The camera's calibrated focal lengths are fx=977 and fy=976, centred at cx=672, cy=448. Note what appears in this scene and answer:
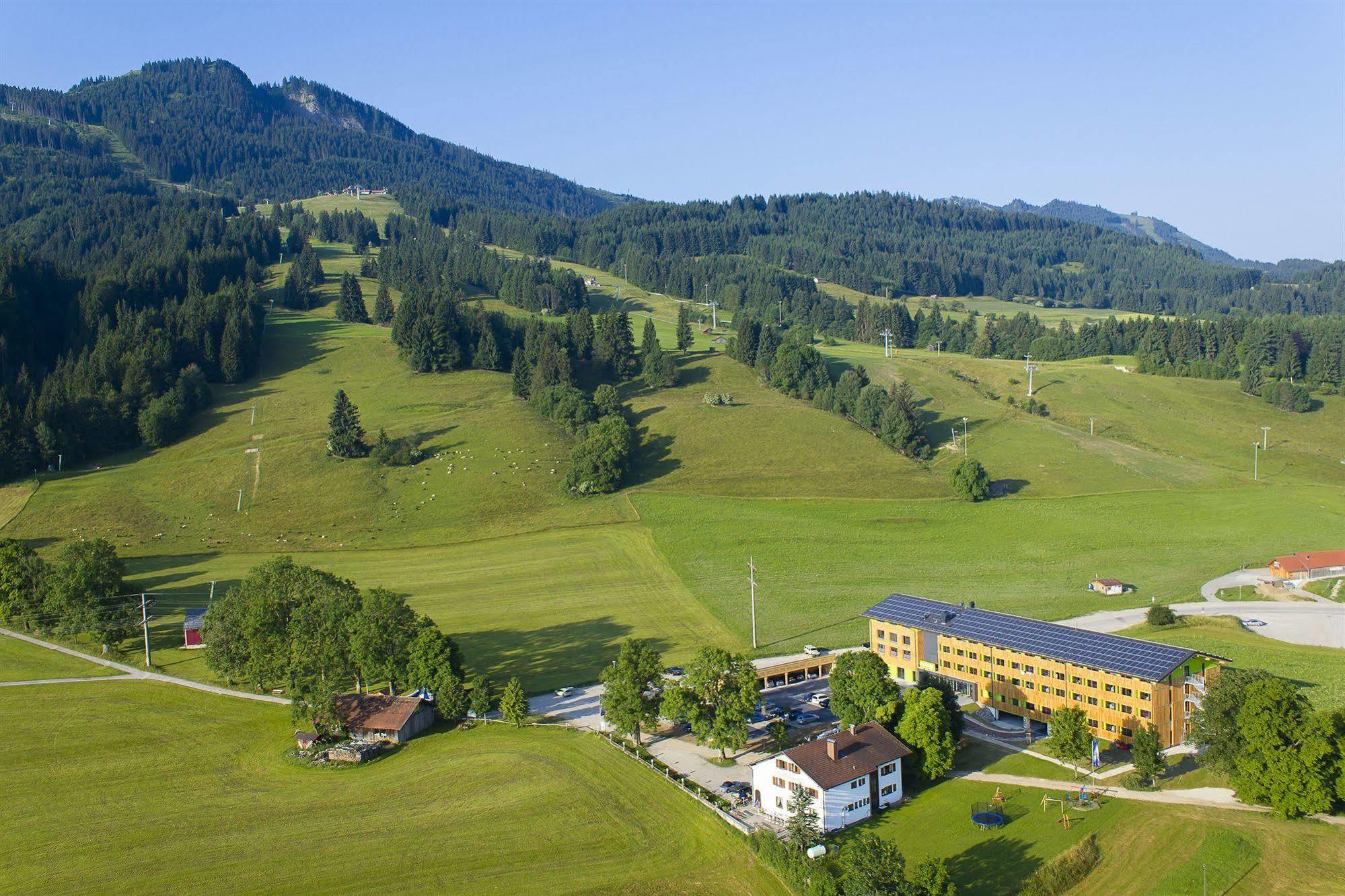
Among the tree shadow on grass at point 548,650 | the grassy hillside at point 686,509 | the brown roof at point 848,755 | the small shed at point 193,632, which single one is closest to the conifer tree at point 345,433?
the grassy hillside at point 686,509

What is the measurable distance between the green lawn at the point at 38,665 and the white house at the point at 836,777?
4003 centimetres

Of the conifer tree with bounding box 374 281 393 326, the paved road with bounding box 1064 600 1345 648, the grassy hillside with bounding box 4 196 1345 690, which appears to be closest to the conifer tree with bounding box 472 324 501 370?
the grassy hillside with bounding box 4 196 1345 690

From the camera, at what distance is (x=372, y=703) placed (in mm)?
48344

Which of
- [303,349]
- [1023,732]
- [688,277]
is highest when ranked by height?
[688,277]

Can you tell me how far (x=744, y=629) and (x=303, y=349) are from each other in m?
85.0

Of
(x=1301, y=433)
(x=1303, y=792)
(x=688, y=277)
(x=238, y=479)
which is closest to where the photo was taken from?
(x=1303, y=792)

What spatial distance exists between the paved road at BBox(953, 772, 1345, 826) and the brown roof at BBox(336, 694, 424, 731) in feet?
84.5

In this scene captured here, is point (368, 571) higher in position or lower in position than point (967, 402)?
lower

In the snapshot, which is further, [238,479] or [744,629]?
[238,479]

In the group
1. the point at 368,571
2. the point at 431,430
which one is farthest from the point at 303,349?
the point at 368,571

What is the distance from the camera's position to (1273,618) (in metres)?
61.7

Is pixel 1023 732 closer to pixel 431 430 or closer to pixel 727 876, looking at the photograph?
pixel 727 876

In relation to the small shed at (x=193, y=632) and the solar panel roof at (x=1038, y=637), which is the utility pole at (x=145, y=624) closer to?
the small shed at (x=193, y=632)

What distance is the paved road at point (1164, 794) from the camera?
37.6m
